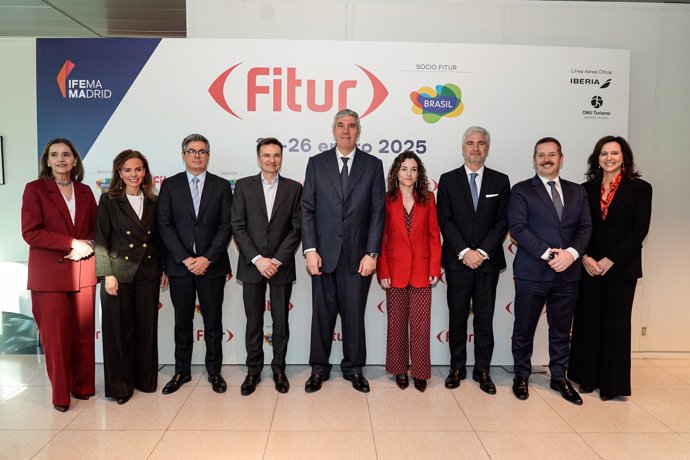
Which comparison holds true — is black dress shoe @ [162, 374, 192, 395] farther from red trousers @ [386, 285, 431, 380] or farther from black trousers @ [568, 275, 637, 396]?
black trousers @ [568, 275, 637, 396]

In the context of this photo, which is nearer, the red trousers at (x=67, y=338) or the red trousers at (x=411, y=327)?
the red trousers at (x=67, y=338)

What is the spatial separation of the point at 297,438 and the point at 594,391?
2.48 m

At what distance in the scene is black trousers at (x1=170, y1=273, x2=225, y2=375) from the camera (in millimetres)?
3645

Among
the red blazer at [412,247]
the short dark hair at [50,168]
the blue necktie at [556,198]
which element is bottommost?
the red blazer at [412,247]

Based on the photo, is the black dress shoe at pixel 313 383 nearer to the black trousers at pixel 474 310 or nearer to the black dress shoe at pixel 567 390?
the black trousers at pixel 474 310

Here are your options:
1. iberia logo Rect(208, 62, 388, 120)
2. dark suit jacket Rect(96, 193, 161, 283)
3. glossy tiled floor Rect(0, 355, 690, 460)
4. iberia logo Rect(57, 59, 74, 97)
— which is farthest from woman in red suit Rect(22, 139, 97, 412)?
iberia logo Rect(208, 62, 388, 120)

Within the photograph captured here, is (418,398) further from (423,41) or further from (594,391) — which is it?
(423,41)

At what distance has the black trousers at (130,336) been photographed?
11.2ft

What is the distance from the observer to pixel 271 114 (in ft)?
13.8

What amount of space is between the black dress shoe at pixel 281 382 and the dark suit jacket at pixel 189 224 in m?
0.95

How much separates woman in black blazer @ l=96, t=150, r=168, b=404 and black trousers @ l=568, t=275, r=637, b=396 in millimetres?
3374

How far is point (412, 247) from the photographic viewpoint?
3.60 metres

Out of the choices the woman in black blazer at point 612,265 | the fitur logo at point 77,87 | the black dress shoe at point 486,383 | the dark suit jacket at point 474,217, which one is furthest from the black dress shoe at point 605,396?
the fitur logo at point 77,87

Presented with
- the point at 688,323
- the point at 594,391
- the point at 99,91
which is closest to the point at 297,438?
the point at 594,391
